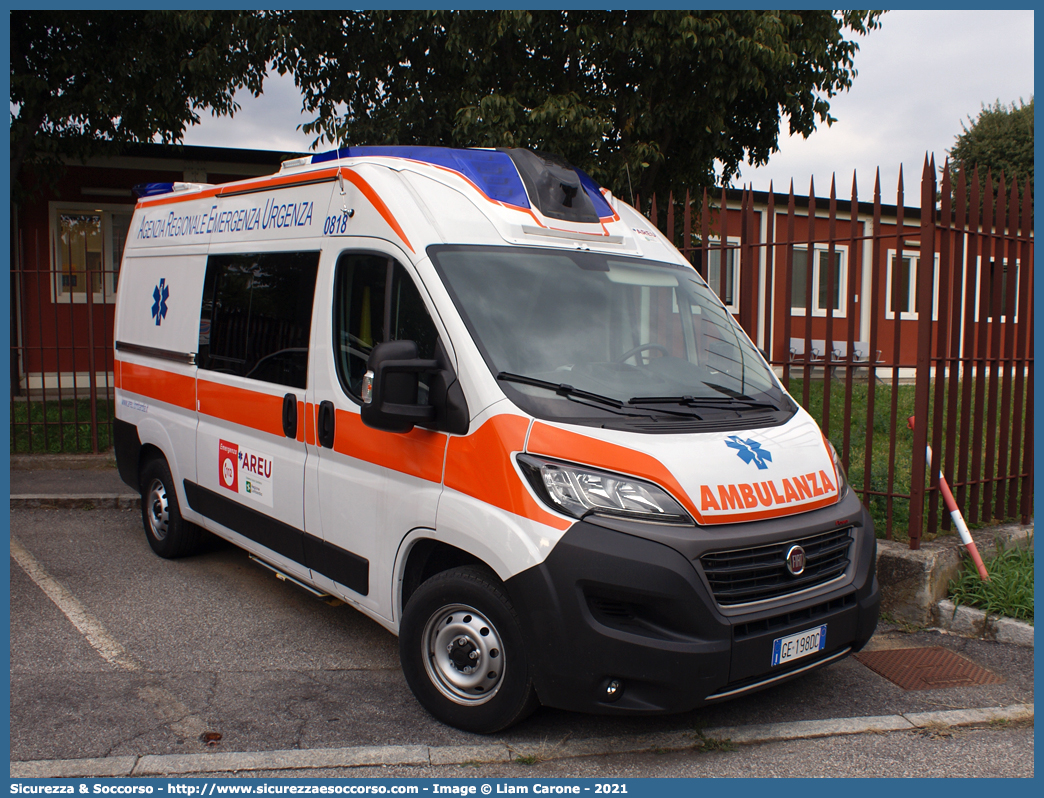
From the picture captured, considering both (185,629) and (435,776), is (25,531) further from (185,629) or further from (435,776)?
(435,776)

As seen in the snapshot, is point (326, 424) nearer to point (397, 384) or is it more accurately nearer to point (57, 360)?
point (397, 384)

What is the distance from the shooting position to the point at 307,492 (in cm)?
439

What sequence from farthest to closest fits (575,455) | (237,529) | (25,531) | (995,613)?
(25,531), (237,529), (995,613), (575,455)

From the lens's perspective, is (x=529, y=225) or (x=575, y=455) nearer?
(x=575, y=455)

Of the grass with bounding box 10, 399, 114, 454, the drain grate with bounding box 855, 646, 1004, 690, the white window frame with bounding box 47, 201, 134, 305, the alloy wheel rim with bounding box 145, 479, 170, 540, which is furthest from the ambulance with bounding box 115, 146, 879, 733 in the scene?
the white window frame with bounding box 47, 201, 134, 305

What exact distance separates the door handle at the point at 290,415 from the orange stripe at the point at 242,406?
66 mm

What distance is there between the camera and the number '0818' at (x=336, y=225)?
13.9 feet

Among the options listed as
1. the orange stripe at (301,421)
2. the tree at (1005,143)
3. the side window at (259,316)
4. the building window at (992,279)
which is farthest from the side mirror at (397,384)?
the tree at (1005,143)

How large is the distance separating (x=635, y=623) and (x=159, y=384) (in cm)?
417

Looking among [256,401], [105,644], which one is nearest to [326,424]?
[256,401]

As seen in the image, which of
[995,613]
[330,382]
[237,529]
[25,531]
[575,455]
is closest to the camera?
[575,455]

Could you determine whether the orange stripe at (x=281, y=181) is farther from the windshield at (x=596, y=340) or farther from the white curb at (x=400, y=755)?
the white curb at (x=400, y=755)

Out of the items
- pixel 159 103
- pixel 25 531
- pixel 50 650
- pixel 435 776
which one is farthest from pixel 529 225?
pixel 159 103
